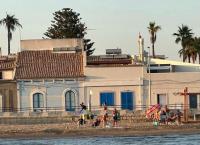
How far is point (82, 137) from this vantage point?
176 feet

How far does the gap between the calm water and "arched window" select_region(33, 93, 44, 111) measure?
13183mm

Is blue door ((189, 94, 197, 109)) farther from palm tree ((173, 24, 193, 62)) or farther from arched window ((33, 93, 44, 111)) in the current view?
palm tree ((173, 24, 193, 62))

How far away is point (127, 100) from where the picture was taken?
66.2 meters

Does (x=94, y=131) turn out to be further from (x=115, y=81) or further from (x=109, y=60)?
(x=109, y=60)


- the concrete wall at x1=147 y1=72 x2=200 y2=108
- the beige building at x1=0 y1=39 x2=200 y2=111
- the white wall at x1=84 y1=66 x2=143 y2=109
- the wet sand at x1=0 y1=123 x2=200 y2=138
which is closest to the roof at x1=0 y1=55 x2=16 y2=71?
the beige building at x1=0 y1=39 x2=200 y2=111

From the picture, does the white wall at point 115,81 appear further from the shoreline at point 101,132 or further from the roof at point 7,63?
the shoreline at point 101,132

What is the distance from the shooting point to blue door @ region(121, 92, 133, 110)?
66.1 m

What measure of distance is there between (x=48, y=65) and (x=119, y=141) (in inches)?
776

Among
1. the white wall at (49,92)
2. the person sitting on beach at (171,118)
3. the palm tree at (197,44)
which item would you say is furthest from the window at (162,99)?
the palm tree at (197,44)

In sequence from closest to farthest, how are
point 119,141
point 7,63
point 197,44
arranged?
point 119,141 → point 7,63 → point 197,44

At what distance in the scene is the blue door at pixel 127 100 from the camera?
217ft

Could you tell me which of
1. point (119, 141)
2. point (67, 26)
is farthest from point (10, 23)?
point (119, 141)

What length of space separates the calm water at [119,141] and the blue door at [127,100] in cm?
1343

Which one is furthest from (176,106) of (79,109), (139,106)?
(79,109)
